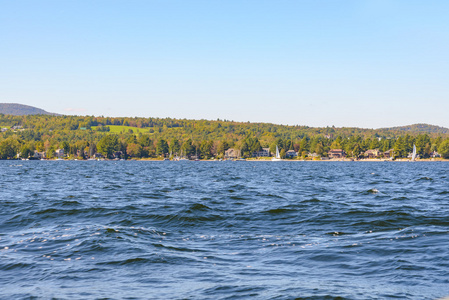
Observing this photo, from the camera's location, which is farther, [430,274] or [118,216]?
[118,216]

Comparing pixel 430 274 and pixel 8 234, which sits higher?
pixel 430 274

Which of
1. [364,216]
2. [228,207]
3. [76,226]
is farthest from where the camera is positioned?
[228,207]

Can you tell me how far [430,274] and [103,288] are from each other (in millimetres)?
9195

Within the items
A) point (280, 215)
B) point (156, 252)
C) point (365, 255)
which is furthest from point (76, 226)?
point (365, 255)

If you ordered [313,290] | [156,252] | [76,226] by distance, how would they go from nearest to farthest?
[313,290], [156,252], [76,226]

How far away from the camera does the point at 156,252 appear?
1530 cm

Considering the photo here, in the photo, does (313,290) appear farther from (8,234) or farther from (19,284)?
(8,234)

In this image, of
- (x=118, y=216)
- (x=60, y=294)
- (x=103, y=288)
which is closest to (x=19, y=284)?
(x=60, y=294)

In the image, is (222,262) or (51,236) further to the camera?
(51,236)

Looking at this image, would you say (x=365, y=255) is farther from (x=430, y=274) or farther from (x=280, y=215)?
(x=280, y=215)

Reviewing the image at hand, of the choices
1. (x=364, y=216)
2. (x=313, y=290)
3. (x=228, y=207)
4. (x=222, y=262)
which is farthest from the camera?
(x=228, y=207)

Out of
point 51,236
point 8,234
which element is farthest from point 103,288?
point 8,234

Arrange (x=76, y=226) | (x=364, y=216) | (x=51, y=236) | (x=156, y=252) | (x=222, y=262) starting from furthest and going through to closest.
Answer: (x=364, y=216)
(x=76, y=226)
(x=51, y=236)
(x=156, y=252)
(x=222, y=262)

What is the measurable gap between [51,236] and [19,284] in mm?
7205
